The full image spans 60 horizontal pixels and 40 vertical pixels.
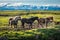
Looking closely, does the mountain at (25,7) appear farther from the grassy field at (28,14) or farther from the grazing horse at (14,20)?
the grazing horse at (14,20)

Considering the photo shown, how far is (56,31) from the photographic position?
2.34 metres

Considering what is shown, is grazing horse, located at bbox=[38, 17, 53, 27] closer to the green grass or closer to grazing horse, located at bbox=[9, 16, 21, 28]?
the green grass

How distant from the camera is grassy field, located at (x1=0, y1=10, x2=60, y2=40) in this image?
2299 mm

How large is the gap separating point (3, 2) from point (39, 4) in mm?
654

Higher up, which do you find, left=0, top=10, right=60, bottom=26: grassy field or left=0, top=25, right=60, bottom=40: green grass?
left=0, top=10, right=60, bottom=26: grassy field

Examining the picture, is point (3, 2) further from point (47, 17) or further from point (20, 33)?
point (47, 17)

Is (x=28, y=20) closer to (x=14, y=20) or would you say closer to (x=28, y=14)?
(x=28, y=14)

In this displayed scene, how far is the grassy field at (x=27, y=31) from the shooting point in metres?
2.30

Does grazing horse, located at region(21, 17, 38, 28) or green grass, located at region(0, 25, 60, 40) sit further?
grazing horse, located at region(21, 17, 38, 28)

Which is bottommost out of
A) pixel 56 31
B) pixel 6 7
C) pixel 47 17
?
pixel 56 31

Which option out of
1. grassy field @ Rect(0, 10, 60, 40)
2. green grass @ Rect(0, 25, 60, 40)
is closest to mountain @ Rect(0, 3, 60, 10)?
grassy field @ Rect(0, 10, 60, 40)

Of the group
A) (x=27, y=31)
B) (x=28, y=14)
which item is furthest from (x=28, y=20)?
(x=27, y=31)

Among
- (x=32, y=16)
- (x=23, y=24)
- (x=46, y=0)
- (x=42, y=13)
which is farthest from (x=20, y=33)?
(x=46, y=0)

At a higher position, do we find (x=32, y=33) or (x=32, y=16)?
(x=32, y=16)
